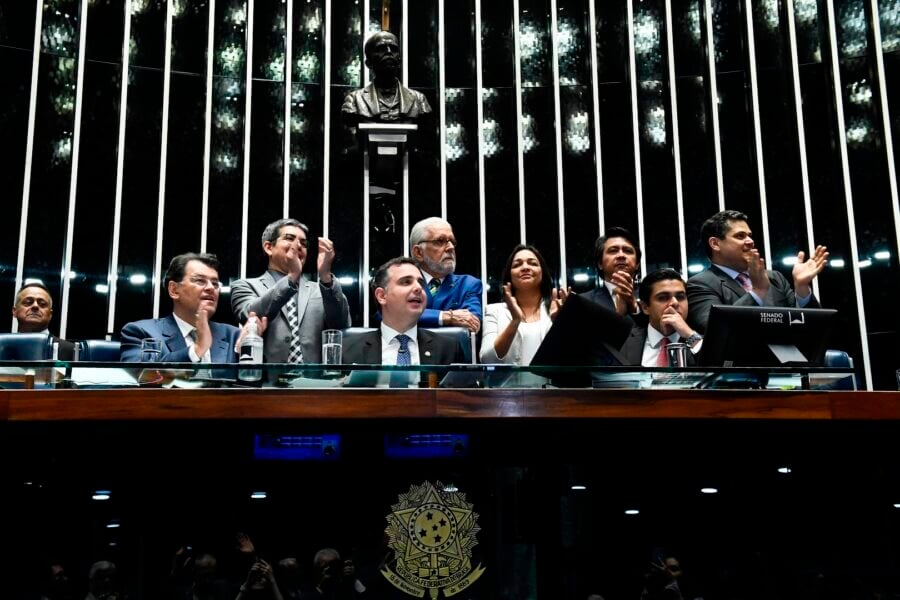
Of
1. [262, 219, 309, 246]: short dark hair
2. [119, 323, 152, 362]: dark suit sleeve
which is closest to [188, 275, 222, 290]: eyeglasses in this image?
[119, 323, 152, 362]: dark suit sleeve

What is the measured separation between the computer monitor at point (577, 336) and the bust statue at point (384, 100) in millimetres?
3323

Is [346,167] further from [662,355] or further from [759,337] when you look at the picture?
[759,337]

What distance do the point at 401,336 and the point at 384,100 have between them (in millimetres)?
2437

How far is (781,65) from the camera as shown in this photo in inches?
239

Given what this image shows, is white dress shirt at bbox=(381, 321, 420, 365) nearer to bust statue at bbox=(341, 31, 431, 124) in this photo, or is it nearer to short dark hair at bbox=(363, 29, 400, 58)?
bust statue at bbox=(341, 31, 431, 124)

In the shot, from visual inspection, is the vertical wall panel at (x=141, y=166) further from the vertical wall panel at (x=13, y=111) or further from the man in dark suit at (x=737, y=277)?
→ the man in dark suit at (x=737, y=277)

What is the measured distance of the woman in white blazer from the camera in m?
3.77

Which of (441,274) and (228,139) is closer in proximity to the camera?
(441,274)

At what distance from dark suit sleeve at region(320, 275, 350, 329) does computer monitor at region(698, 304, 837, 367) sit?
1497 millimetres

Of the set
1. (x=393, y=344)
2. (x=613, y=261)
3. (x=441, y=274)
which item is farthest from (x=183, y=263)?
(x=613, y=261)

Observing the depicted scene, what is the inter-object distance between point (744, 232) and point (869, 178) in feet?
6.02

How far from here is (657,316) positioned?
12.5 feet
